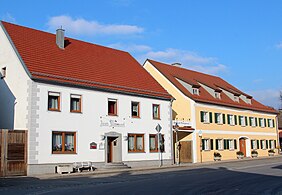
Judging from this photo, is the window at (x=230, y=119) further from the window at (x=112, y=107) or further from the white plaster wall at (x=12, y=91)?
the white plaster wall at (x=12, y=91)

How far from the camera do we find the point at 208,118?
40.5 metres

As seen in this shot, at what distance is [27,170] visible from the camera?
79.4 feet

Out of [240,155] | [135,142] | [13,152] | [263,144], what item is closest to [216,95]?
[240,155]

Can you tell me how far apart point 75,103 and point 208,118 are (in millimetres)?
17238

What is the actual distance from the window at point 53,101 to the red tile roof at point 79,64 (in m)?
0.96

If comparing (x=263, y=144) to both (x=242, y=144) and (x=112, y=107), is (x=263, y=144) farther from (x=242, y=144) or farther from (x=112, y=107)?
(x=112, y=107)

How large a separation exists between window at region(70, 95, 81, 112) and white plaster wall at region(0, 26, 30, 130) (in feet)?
11.1

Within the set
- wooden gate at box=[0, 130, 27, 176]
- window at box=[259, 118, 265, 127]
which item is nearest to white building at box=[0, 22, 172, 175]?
wooden gate at box=[0, 130, 27, 176]

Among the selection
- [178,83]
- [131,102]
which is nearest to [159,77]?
[178,83]

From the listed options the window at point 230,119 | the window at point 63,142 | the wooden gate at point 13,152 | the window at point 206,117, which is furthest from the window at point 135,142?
the window at point 230,119

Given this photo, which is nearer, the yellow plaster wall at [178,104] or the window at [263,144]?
the yellow plaster wall at [178,104]

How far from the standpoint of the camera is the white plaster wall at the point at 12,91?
2531 centimetres

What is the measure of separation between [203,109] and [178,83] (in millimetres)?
3710

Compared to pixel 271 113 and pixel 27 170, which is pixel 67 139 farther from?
pixel 271 113
